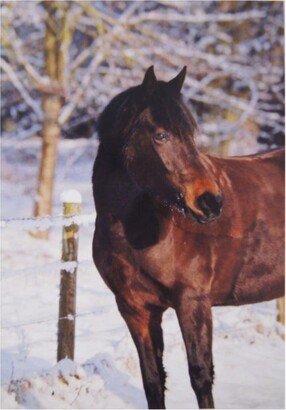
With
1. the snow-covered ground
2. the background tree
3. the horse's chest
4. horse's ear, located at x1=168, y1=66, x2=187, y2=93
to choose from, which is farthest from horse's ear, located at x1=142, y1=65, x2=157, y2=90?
the background tree

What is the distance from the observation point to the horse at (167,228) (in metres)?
2.72

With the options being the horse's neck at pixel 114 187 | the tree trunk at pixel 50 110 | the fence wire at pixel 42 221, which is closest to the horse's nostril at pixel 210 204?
the horse's neck at pixel 114 187

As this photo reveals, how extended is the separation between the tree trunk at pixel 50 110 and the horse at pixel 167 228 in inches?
259

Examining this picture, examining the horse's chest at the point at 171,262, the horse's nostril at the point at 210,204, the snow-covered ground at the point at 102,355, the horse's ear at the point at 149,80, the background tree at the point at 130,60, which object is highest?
the background tree at the point at 130,60

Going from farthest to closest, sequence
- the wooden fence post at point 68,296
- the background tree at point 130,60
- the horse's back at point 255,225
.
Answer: the background tree at point 130,60 → the wooden fence post at point 68,296 → the horse's back at point 255,225

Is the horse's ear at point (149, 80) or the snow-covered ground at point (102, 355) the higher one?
the horse's ear at point (149, 80)

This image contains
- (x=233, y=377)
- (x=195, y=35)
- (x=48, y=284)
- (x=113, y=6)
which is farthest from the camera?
(x=195, y=35)

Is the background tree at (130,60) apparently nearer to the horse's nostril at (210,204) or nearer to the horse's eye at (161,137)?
the horse's eye at (161,137)

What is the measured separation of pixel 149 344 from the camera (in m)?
3.17

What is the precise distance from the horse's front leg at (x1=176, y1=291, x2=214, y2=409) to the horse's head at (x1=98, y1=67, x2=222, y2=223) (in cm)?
49

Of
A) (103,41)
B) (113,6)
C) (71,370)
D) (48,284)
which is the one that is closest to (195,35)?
(113,6)

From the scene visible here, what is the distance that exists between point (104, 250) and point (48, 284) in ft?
14.5

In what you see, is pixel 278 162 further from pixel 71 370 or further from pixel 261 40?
pixel 261 40

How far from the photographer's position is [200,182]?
2.65m
